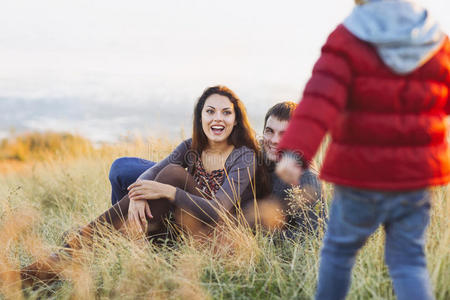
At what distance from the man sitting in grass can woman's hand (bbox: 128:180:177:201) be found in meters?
0.67

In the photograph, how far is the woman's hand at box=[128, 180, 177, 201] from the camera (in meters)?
2.73

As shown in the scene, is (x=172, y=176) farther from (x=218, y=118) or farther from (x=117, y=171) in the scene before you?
(x=117, y=171)

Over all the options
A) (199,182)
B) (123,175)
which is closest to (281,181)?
(199,182)

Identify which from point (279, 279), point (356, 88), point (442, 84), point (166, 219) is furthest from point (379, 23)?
point (166, 219)

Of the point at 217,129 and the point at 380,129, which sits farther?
the point at 217,129

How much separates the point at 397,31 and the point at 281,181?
1.79m

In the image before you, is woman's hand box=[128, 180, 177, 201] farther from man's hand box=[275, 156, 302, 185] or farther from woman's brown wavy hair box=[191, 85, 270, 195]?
man's hand box=[275, 156, 302, 185]

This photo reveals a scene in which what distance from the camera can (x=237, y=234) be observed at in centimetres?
255

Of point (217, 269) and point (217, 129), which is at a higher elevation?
point (217, 129)

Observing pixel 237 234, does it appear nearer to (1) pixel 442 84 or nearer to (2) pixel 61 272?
(2) pixel 61 272

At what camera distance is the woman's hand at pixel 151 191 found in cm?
273

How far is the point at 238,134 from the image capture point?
3152 millimetres

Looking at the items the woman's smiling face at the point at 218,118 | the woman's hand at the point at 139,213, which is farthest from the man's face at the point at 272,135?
the woman's hand at the point at 139,213

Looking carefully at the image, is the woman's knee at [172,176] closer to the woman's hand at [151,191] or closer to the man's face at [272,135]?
the woman's hand at [151,191]
